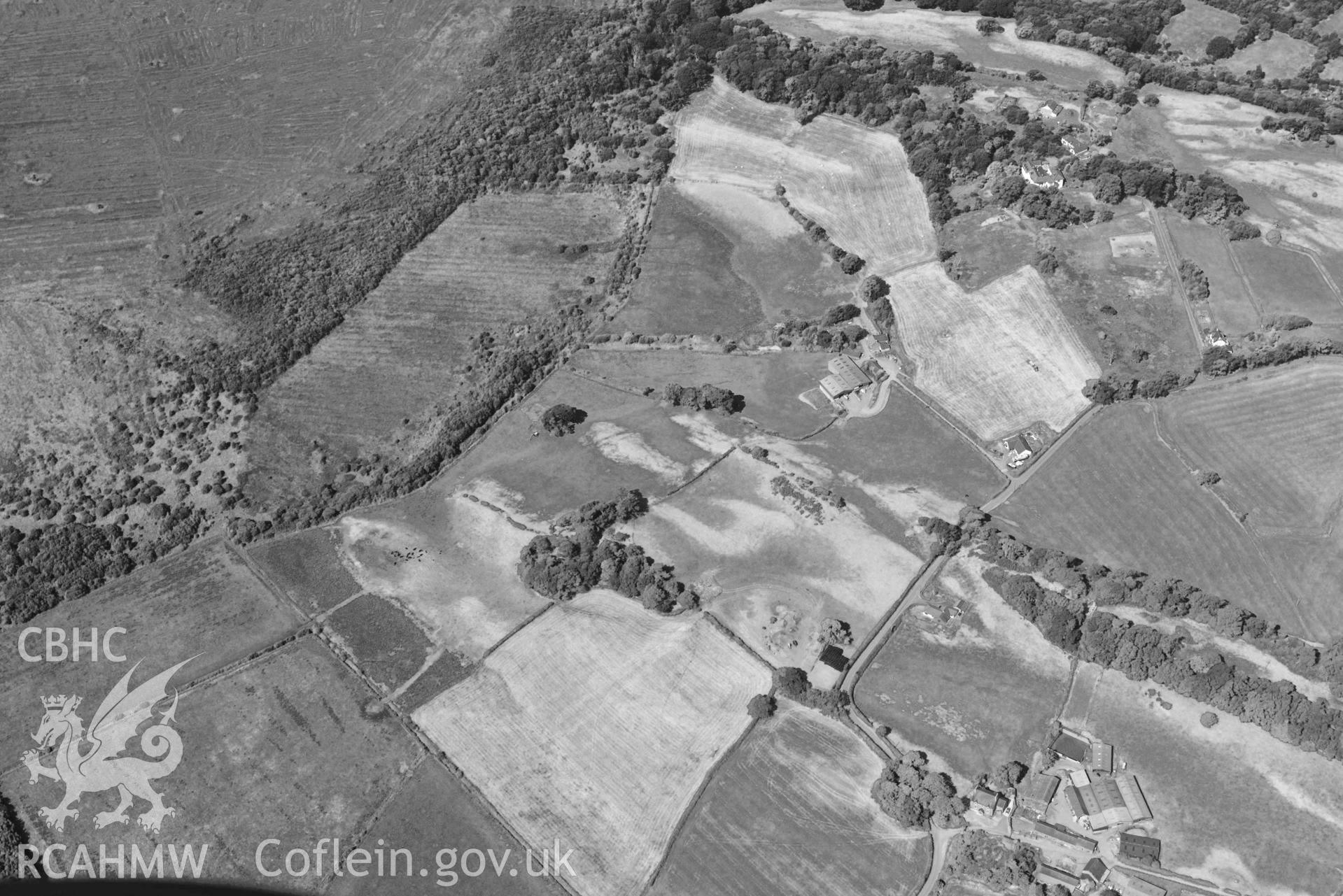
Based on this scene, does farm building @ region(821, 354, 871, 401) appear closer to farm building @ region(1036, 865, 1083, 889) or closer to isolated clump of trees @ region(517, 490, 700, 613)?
isolated clump of trees @ region(517, 490, 700, 613)

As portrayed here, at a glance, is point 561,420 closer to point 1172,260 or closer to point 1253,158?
point 1172,260

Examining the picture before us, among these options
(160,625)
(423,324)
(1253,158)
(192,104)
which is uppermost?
(192,104)

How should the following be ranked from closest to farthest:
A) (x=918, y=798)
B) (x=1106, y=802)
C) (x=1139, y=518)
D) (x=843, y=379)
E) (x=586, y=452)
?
1. (x=1106, y=802)
2. (x=918, y=798)
3. (x=1139, y=518)
4. (x=586, y=452)
5. (x=843, y=379)

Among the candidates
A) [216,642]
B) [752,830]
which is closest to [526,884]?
[752,830]

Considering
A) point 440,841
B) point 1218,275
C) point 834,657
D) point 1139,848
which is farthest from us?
point 1218,275

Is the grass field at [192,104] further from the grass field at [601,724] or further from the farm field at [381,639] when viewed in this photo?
the grass field at [601,724]

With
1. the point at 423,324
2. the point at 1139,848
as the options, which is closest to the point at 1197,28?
the point at 423,324
